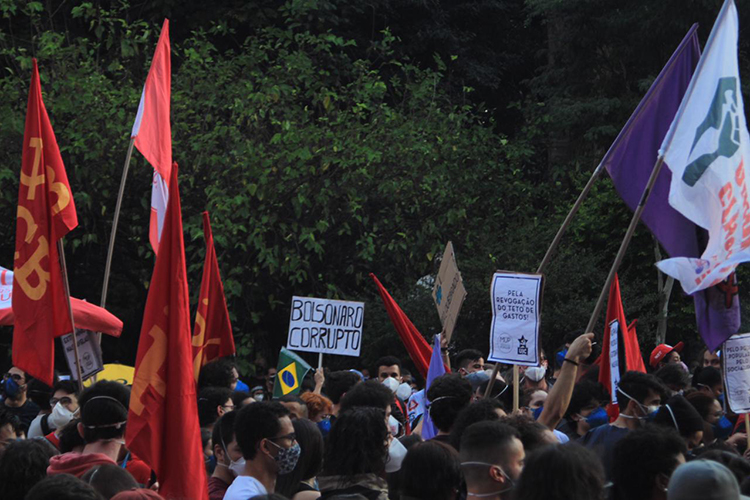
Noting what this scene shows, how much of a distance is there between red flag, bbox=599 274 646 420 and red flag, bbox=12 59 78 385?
12.7 feet

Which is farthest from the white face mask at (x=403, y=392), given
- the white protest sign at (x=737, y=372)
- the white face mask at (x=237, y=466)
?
the white face mask at (x=237, y=466)

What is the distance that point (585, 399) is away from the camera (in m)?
7.50

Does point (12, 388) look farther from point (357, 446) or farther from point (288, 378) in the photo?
point (357, 446)

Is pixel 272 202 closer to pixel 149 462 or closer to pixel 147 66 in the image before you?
pixel 147 66

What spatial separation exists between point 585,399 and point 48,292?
374 centimetres

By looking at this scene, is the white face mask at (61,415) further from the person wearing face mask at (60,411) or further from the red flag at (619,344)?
the red flag at (619,344)

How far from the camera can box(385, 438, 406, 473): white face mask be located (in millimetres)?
5438

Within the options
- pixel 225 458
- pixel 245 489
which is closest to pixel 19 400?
pixel 225 458

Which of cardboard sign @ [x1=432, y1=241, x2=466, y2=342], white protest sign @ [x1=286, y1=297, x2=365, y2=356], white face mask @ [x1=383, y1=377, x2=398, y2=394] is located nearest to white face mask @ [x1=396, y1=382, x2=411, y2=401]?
white face mask @ [x1=383, y1=377, x2=398, y2=394]

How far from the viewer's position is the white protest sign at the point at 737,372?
7.73 metres

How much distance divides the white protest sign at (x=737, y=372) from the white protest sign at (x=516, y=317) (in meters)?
1.53

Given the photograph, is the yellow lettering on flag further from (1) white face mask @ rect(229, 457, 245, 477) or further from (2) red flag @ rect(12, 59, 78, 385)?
(1) white face mask @ rect(229, 457, 245, 477)

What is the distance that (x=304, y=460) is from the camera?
5.38m

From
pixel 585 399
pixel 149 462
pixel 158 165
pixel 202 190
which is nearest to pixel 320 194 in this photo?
pixel 202 190
